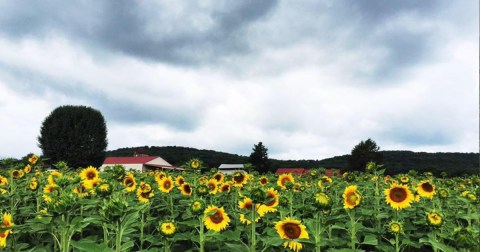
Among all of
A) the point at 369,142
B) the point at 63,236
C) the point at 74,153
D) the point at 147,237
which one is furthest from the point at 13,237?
the point at 369,142

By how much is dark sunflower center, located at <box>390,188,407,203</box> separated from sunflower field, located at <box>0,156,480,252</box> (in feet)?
0.04

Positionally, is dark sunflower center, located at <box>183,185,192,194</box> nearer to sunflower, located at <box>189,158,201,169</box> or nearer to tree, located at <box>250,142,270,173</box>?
sunflower, located at <box>189,158,201,169</box>

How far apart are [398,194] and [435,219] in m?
1.01

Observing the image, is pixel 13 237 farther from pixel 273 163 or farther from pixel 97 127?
pixel 273 163

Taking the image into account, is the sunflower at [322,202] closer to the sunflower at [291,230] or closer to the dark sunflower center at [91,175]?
the sunflower at [291,230]

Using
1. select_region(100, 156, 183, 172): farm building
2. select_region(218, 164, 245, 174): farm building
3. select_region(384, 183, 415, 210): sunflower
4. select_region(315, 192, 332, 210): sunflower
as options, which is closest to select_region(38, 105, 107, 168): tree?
select_region(218, 164, 245, 174): farm building

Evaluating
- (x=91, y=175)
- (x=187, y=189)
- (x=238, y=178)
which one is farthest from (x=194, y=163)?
(x=91, y=175)

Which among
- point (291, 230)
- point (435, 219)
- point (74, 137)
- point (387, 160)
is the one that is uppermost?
point (74, 137)

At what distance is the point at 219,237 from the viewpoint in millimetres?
4121

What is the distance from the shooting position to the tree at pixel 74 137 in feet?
153

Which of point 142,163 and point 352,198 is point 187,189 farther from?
point 142,163

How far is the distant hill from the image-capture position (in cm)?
2950

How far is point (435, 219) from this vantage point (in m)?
4.48

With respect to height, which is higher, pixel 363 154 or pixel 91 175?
pixel 363 154
